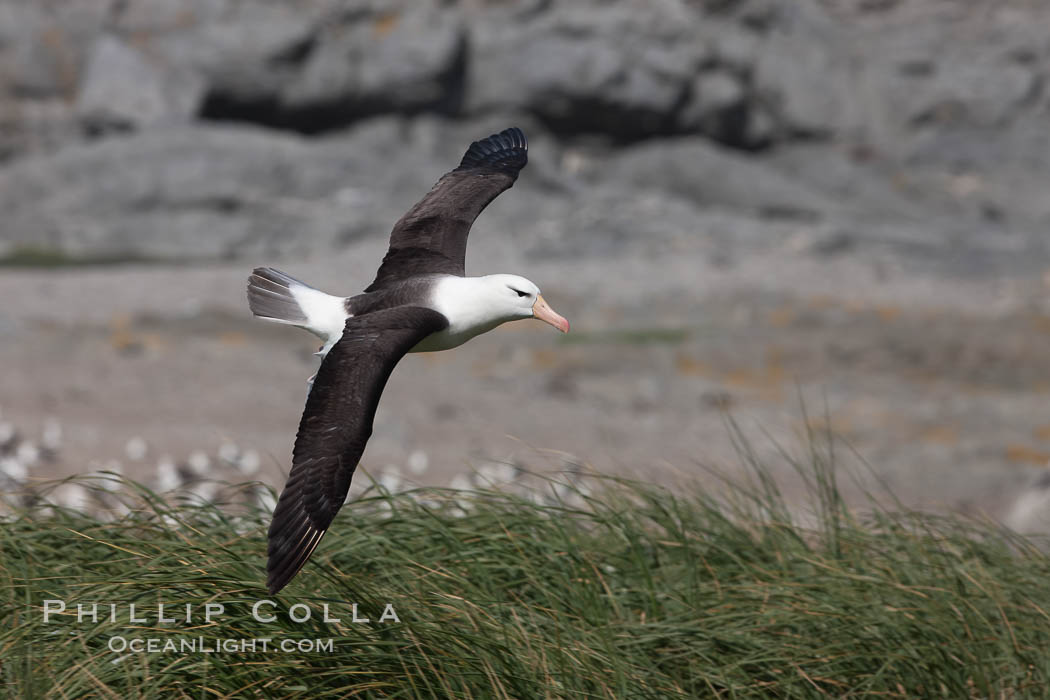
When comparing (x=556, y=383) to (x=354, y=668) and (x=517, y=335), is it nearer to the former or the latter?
(x=517, y=335)

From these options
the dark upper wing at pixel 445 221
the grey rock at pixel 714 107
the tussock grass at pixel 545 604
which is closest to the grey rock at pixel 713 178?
the grey rock at pixel 714 107

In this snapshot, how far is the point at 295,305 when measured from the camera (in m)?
4.65

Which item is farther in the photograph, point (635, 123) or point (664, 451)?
point (635, 123)

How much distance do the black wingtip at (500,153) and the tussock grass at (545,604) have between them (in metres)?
1.51

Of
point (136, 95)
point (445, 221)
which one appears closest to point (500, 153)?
point (445, 221)

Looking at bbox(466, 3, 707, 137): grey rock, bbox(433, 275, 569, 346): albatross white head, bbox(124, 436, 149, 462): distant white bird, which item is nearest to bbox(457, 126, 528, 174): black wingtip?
bbox(433, 275, 569, 346): albatross white head

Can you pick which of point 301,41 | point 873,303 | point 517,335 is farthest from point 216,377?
point 301,41

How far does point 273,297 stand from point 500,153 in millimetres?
1510

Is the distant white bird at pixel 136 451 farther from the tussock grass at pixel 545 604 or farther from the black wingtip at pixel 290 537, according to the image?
the black wingtip at pixel 290 537

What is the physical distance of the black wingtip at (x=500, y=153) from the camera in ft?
18.5

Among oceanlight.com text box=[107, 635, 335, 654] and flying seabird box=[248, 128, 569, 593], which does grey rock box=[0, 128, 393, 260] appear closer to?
flying seabird box=[248, 128, 569, 593]

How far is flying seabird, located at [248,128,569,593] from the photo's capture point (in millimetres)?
3578

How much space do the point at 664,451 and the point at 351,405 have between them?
41.0ft

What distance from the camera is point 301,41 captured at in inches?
1422
